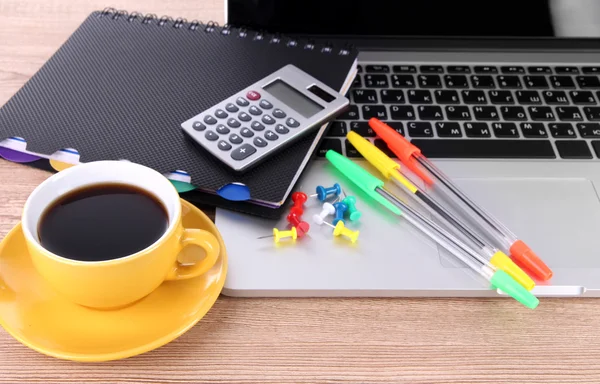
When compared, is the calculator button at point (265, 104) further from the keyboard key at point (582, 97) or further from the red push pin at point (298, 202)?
the keyboard key at point (582, 97)

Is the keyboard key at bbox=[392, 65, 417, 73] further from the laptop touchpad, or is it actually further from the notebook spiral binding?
the laptop touchpad

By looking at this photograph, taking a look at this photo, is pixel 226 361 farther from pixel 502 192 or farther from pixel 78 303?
pixel 502 192

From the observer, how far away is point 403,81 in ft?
2.22

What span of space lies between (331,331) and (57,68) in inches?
15.7

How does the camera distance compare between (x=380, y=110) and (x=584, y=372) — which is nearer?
(x=584, y=372)

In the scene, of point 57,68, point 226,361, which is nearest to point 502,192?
point 226,361

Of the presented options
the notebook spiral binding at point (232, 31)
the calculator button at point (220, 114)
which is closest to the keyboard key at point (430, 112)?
the notebook spiral binding at point (232, 31)

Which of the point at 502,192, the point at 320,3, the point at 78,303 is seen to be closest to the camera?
the point at 78,303

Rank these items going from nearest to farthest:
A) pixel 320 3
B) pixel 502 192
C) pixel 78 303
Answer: pixel 78 303 → pixel 502 192 → pixel 320 3

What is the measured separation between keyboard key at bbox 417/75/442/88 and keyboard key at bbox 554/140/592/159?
142mm

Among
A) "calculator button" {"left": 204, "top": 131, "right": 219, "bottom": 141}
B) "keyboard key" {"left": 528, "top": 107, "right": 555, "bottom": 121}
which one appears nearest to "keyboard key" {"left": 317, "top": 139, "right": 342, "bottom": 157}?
"calculator button" {"left": 204, "top": 131, "right": 219, "bottom": 141}

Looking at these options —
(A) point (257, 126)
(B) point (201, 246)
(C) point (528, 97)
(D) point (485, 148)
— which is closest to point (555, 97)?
(C) point (528, 97)

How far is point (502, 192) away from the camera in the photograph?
558 millimetres

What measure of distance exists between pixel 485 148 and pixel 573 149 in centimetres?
9
